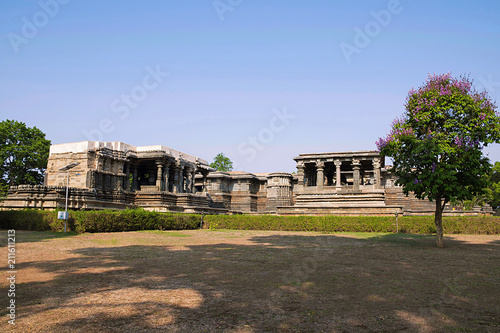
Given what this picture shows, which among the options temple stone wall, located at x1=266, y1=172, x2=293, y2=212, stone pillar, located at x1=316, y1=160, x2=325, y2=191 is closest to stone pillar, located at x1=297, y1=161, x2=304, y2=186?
stone pillar, located at x1=316, y1=160, x2=325, y2=191

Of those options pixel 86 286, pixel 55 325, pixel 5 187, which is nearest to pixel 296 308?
pixel 55 325

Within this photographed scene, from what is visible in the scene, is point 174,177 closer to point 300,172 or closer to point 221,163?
point 300,172

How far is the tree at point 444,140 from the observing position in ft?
50.1

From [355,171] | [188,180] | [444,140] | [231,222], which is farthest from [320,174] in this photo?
[444,140]

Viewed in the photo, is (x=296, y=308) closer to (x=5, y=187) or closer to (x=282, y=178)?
(x=282, y=178)

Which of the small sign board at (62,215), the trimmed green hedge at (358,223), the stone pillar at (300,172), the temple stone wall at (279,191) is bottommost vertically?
the trimmed green hedge at (358,223)

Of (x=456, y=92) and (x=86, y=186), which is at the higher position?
(x=456, y=92)

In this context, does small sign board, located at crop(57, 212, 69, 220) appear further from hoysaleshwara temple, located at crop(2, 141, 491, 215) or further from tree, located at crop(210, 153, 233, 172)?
tree, located at crop(210, 153, 233, 172)

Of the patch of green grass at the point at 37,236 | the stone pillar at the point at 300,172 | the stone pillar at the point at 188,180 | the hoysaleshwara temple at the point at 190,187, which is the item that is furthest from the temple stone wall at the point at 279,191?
the patch of green grass at the point at 37,236

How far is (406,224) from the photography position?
1014 inches

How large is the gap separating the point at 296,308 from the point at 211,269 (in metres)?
3.97

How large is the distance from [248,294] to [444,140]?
40.1ft

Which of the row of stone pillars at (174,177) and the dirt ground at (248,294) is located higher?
the row of stone pillars at (174,177)

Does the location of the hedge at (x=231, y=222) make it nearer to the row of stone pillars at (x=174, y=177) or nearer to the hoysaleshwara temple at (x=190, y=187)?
the hoysaleshwara temple at (x=190, y=187)
